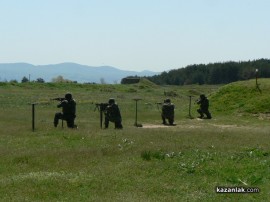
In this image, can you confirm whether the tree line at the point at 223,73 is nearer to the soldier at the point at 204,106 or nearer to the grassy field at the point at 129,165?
the soldier at the point at 204,106

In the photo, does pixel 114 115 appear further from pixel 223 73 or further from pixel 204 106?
pixel 223 73

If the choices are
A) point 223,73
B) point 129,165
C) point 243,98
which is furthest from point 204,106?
point 223,73

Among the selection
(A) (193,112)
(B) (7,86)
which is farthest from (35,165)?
(B) (7,86)

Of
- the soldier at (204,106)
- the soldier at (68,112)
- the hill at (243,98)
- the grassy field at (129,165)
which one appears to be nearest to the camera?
the grassy field at (129,165)

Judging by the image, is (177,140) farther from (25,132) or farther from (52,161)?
(25,132)

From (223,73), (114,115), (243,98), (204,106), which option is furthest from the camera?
(223,73)

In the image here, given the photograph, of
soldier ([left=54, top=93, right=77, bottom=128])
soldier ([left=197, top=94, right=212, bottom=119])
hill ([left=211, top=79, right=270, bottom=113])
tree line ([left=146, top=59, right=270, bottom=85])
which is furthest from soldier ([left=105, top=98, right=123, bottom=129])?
tree line ([left=146, top=59, right=270, bottom=85])

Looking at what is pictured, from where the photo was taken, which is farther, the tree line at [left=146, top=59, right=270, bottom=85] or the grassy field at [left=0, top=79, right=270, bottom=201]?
the tree line at [left=146, top=59, right=270, bottom=85]

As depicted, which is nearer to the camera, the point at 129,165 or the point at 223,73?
the point at 129,165

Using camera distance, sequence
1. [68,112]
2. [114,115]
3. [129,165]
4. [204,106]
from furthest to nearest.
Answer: [204,106] < [114,115] < [68,112] < [129,165]

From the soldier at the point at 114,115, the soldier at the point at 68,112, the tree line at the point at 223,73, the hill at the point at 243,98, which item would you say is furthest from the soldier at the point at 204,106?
the tree line at the point at 223,73

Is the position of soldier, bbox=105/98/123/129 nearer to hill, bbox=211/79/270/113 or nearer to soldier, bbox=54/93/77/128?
soldier, bbox=54/93/77/128

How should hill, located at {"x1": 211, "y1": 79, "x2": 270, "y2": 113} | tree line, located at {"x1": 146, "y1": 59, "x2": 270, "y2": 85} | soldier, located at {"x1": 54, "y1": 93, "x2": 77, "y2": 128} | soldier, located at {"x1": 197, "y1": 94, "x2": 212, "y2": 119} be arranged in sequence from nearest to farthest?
soldier, located at {"x1": 54, "y1": 93, "x2": 77, "y2": 128}
soldier, located at {"x1": 197, "y1": 94, "x2": 212, "y2": 119}
hill, located at {"x1": 211, "y1": 79, "x2": 270, "y2": 113}
tree line, located at {"x1": 146, "y1": 59, "x2": 270, "y2": 85}

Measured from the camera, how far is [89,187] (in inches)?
546
